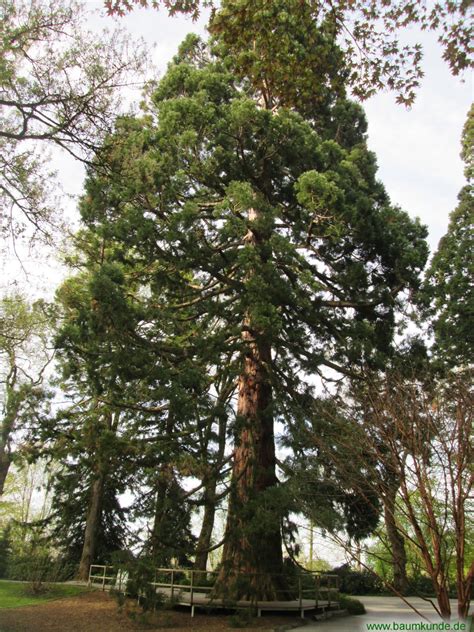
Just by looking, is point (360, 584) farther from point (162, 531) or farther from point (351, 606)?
point (162, 531)

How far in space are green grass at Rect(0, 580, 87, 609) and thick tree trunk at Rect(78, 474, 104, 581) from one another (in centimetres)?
240

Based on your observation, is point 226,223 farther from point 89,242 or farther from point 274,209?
point 89,242

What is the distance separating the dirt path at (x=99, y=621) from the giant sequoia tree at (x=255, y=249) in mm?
723

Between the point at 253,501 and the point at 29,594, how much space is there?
8.11m

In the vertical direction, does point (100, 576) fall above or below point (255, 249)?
below

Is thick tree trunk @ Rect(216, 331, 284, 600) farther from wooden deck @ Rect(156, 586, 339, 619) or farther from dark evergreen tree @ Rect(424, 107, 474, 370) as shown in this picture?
dark evergreen tree @ Rect(424, 107, 474, 370)

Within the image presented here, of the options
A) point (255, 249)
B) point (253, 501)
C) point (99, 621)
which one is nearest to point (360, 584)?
point (99, 621)

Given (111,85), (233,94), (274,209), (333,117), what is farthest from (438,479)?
(333,117)

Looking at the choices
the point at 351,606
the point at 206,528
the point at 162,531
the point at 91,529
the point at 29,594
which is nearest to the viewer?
the point at 162,531

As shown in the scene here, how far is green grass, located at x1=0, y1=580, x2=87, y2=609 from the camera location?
38.2ft

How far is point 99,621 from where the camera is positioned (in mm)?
9195

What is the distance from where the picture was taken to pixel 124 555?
8117 millimetres

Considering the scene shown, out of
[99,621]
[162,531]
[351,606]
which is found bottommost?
[99,621]

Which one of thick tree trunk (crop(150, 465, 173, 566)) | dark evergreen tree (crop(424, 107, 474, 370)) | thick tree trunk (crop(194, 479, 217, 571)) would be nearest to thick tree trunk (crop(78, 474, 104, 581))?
thick tree trunk (crop(194, 479, 217, 571))
